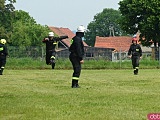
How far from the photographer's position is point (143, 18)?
55219mm

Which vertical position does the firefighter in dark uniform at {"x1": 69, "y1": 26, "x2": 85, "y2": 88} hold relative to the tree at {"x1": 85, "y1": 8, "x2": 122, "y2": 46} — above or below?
below

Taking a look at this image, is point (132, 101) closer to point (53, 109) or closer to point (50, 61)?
point (53, 109)

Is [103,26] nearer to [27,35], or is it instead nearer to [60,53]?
[27,35]

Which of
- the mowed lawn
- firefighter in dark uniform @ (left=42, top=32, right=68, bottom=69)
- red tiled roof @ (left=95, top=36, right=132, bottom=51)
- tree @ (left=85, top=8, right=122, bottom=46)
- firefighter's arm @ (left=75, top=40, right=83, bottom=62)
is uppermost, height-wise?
tree @ (left=85, top=8, right=122, bottom=46)

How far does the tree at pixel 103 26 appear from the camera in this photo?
132750mm

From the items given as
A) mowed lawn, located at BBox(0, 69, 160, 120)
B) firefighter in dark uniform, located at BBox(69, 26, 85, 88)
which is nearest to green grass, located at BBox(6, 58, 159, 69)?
firefighter in dark uniform, located at BBox(69, 26, 85, 88)

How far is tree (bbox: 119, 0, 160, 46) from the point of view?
53062 mm

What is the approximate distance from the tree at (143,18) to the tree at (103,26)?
74.2m

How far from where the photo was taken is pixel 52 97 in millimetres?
10570

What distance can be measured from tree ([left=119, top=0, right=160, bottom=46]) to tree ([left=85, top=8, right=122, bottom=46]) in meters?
74.2

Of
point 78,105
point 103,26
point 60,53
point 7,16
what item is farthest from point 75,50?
point 103,26

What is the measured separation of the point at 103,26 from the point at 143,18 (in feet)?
258

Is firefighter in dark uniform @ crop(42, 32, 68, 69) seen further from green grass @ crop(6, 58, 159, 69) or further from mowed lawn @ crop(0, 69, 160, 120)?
mowed lawn @ crop(0, 69, 160, 120)

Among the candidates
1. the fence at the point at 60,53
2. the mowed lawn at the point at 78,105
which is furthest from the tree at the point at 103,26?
the mowed lawn at the point at 78,105
